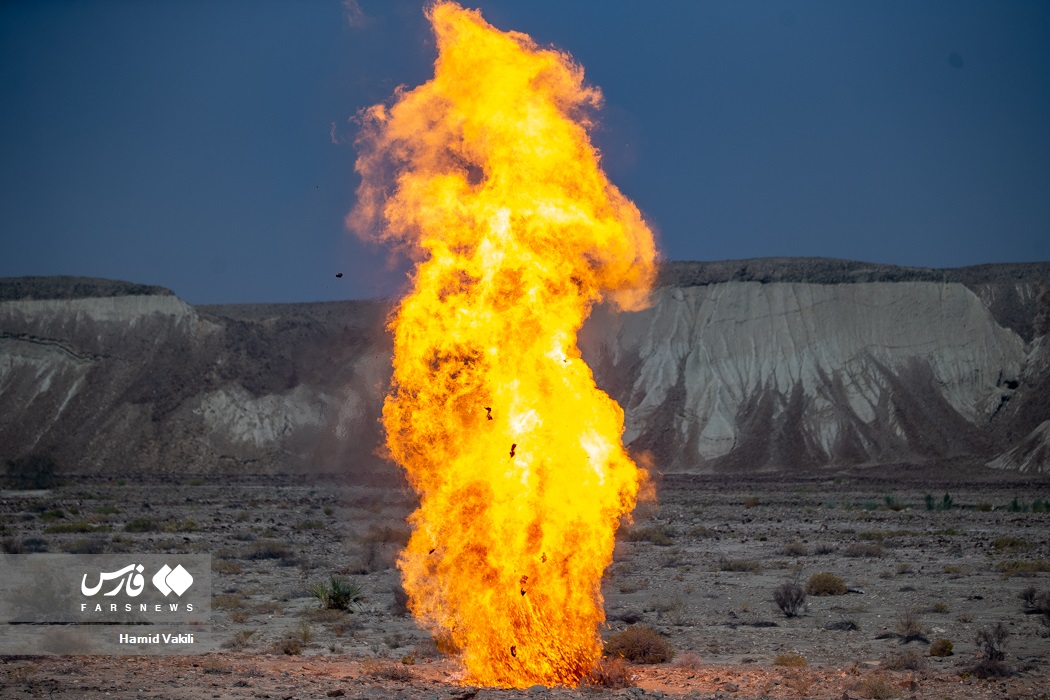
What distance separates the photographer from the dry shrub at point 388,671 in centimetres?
1389

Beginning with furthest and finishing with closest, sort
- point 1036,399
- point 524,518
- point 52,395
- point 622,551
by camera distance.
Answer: point 52,395 → point 1036,399 → point 622,551 → point 524,518

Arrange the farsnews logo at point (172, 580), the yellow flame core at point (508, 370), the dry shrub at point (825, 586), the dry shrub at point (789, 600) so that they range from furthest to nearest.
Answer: the dry shrub at point (825, 586), the farsnews logo at point (172, 580), the dry shrub at point (789, 600), the yellow flame core at point (508, 370)

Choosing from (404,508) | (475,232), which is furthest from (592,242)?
(404,508)

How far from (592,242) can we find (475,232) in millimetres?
1398

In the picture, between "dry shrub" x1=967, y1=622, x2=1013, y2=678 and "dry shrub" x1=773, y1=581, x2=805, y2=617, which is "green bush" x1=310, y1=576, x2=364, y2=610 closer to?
"dry shrub" x1=773, y1=581, x2=805, y2=617

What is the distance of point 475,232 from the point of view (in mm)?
13398

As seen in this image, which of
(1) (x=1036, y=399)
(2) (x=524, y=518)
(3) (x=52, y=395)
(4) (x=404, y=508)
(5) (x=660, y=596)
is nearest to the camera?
(2) (x=524, y=518)

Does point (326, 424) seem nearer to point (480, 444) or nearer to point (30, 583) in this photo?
point (30, 583)

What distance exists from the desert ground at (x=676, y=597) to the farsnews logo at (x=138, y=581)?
35.5 inches

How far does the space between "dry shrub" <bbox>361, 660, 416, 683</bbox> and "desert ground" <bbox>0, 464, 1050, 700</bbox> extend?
4 cm

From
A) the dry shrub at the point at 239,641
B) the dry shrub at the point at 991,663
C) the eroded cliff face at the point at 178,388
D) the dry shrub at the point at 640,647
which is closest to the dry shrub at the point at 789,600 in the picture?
the dry shrub at the point at 991,663

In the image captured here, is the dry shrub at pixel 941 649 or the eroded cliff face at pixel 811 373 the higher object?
the eroded cliff face at pixel 811 373

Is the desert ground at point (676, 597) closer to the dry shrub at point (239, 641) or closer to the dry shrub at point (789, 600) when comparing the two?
the dry shrub at point (239, 641)

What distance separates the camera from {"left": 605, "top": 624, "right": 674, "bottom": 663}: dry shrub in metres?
15.7
